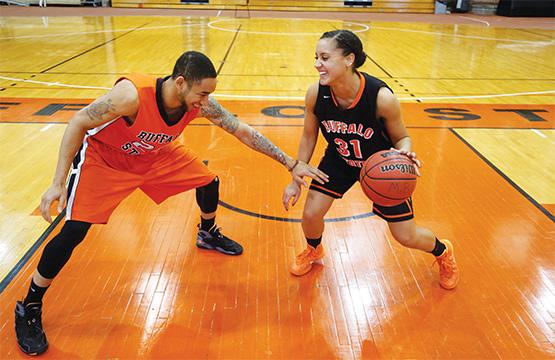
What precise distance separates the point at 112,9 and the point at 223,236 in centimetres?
2010

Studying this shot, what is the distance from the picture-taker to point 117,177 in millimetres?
2477

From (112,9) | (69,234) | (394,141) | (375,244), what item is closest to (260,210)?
(375,244)

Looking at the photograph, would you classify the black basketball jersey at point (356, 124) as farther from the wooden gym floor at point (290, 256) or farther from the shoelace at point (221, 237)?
the shoelace at point (221, 237)

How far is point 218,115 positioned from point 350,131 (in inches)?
28.9

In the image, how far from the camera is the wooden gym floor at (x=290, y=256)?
8.02 ft

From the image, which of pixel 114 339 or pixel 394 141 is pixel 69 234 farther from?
pixel 394 141

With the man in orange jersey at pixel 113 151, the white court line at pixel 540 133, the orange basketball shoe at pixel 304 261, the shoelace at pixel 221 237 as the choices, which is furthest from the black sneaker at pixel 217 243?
the white court line at pixel 540 133

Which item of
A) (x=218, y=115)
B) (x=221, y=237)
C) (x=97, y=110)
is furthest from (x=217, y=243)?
(x=97, y=110)

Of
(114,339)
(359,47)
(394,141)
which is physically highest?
(359,47)

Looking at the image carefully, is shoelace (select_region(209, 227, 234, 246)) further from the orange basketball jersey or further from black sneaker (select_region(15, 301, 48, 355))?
black sneaker (select_region(15, 301, 48, 355))

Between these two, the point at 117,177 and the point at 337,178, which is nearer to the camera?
the point at 117,177

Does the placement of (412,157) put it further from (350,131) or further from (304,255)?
(304,255)

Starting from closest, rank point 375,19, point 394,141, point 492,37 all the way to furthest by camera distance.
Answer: point 394,141, point 492,37, point 375,19

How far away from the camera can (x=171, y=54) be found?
1039cm
